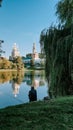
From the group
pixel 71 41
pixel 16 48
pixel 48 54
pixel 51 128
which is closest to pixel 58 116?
pixel 51 128

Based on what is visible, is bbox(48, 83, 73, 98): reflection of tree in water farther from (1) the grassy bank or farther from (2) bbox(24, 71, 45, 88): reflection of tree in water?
(1) the grassy bank

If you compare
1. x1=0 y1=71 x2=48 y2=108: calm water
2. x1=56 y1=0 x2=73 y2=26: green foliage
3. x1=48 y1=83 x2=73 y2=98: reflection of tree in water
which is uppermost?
x1=56 y1=0 x2=73 y2=26: green foliage

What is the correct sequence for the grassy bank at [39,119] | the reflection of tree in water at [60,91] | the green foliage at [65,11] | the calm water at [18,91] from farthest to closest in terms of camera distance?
1. the calm water at [18,91]
2. the green foliage at [65,11]
3. the reflection of tree in water at [60,91]
4. the grassy bank at [39,119]

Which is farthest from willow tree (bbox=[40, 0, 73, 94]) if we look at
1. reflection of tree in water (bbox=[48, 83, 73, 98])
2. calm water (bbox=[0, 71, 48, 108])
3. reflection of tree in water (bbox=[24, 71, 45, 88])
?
reflection of tree in water (bbox=[24, 71, 45, 88])

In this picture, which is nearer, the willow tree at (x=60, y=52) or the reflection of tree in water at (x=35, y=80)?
the willow tree at (x=60, y=52)

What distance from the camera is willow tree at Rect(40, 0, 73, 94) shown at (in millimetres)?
13445

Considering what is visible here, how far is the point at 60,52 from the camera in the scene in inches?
538

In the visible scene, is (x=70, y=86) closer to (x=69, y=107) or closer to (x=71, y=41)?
(x=71, y=41)

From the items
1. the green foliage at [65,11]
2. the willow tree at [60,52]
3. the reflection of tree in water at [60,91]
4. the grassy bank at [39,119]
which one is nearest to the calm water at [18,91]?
the reflection of tree in water at [60,91]

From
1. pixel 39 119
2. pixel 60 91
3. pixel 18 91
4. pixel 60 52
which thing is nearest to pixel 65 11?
pixel 60 52

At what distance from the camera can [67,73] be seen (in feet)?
44.9

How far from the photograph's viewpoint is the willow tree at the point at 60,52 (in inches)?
529

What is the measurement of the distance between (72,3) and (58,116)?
32.8ft

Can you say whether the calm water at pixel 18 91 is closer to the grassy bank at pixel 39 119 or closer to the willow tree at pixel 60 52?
the willow tree at pixel 60 52
